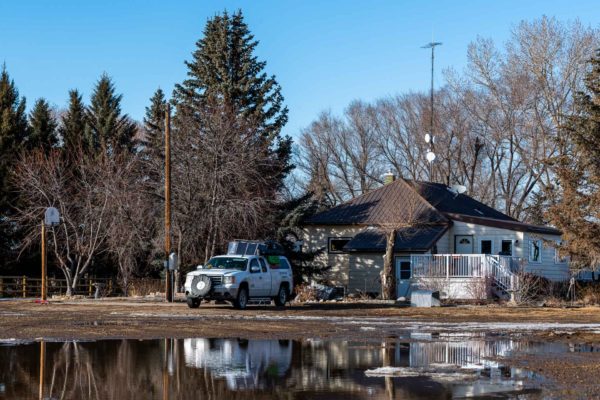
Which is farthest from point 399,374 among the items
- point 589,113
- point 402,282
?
point 402,282

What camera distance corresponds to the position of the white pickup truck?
32250 mm

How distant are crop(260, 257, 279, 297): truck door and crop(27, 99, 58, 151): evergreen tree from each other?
27025mm

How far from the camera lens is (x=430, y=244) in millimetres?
46688

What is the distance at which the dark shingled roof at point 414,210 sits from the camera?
49.5 metres

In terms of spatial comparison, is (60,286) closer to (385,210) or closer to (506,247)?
(385,210)

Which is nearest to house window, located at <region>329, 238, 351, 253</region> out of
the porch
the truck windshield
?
the porch

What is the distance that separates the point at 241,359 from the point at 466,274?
28745mm

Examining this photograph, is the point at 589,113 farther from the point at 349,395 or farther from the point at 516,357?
the point at 349,395

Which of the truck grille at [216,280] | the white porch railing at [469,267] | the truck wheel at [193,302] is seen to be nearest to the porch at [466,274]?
the white porch railing at [469,267]

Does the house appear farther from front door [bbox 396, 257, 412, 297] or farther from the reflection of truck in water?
the reflection of truck in water

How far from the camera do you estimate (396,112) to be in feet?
245

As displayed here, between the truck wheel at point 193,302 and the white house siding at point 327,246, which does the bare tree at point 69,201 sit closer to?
the white house siding at point 327,246

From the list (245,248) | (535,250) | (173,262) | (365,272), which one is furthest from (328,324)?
(535,250)

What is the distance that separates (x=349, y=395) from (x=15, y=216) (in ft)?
147
